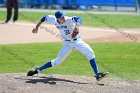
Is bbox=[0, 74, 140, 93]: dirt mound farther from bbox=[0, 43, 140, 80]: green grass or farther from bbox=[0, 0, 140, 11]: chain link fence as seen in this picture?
bbox=[0, 0, 140, 11]: chain link fence

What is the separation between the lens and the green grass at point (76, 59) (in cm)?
1380

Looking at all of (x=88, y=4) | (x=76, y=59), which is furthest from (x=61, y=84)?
(x=88, y=4)

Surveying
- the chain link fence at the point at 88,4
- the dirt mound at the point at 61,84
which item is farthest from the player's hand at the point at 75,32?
the chain link fence at the point at 88,4

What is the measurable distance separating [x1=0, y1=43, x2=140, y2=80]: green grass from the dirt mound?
3.77 feet

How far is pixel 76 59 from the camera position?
1612cm

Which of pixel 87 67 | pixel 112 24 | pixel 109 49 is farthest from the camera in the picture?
pixel 112 24

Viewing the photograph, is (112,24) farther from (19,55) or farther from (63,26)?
(63,26)

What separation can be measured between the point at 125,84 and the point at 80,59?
470 centimetres

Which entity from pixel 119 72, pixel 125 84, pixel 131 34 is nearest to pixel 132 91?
pixel 125 84

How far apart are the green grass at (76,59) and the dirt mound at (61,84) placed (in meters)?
1.15

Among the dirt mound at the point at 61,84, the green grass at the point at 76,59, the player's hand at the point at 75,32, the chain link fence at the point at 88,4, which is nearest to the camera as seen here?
the dirt mound at the point at 61,84

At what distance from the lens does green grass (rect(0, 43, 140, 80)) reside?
45.3 ft

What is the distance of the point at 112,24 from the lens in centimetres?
2844

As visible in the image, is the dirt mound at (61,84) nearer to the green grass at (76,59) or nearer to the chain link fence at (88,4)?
the green grass at (76,59)
